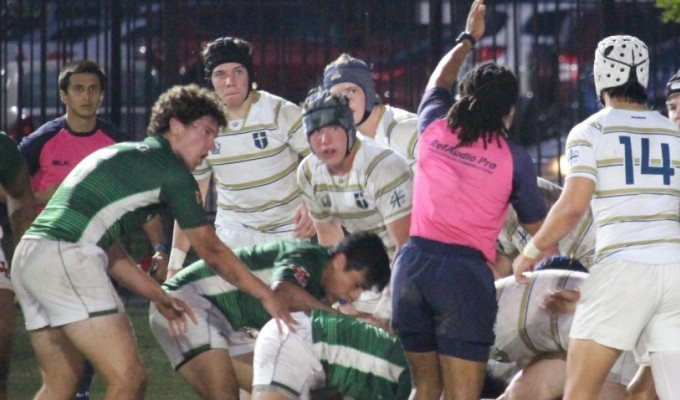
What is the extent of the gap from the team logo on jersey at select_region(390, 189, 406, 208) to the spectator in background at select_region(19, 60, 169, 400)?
191 centimetres

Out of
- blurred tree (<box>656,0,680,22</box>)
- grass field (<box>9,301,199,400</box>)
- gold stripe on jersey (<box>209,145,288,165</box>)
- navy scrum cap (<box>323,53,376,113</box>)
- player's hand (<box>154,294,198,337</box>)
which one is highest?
blurred tree (<box>656,0,680,22</box>)

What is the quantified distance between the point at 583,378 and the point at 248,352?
1.93 metres

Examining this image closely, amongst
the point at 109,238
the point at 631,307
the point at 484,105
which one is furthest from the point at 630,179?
the point at 109,238

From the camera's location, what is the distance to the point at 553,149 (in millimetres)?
13953

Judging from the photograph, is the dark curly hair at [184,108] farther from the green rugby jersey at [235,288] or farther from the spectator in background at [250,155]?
the spectator in background at [250,155]

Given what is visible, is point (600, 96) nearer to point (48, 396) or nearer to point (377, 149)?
point (377, 149)

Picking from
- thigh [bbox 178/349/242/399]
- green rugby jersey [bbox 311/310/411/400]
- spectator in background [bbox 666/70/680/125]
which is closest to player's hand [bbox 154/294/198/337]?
thigh [bbox 178/349/242/399]

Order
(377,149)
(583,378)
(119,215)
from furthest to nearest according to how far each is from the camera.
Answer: (377,149), (119,215), (583,378)

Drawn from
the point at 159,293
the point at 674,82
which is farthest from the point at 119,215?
the point at 674,82

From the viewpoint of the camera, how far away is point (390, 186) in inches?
313

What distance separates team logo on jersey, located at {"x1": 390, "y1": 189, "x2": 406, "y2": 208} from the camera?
7.93 meters

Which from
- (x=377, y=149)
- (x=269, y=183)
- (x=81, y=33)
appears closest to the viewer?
(x=377, y=149)

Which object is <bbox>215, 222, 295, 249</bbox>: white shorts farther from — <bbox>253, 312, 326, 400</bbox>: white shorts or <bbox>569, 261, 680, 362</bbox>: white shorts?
<bbox>569, 261, 680, 362</bbox>: white shorts

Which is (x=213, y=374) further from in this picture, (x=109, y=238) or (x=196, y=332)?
(x=109, y=238)
